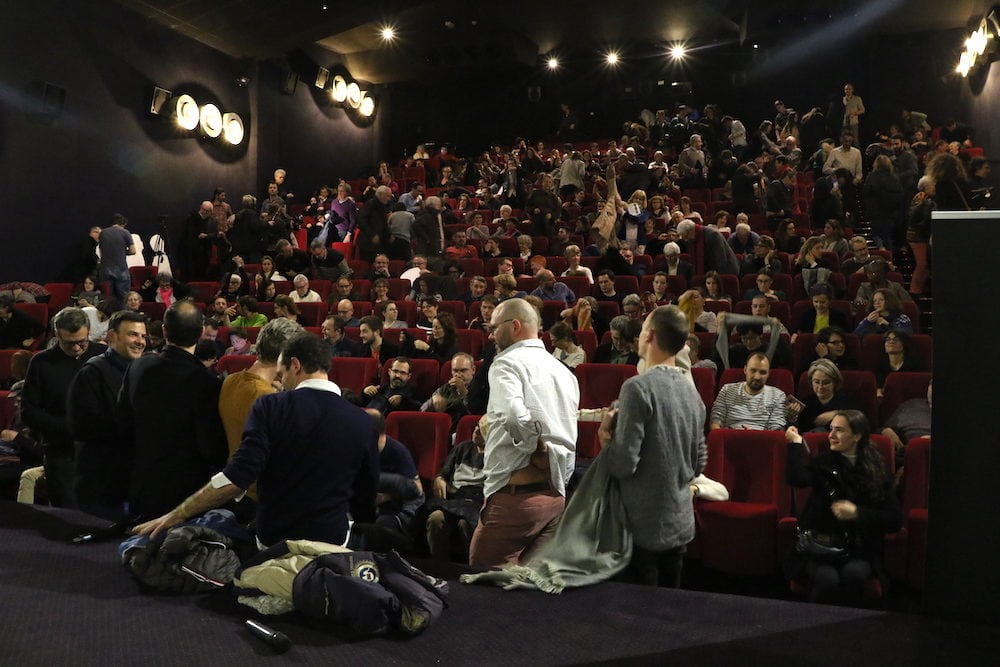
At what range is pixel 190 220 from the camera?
10508 mm

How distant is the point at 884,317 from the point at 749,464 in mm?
2486

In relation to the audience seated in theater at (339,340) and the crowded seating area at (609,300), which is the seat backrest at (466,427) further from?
the audience seated in theater at (339,340)

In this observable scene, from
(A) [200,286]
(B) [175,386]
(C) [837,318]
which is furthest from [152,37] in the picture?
(B) [175,386]

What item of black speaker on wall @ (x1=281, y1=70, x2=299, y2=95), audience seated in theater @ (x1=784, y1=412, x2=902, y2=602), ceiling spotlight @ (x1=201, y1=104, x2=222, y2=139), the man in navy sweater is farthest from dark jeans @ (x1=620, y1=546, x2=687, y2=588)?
black speaker on wall @ (x1=281, y1=70, x2=299, y2=95)

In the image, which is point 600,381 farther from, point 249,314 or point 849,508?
point 249,314

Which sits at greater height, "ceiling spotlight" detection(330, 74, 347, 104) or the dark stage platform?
"ceiling spotlight" detection(330, 74, 347, 104)

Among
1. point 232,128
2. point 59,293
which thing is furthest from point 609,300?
point 232,128

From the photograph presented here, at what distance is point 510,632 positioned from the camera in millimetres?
2064

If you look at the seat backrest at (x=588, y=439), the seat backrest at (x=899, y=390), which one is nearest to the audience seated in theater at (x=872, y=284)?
the seat backrest at (x=899, y=390)

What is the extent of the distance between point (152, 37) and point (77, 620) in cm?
1107

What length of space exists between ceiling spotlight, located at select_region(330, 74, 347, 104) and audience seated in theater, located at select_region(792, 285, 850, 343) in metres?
11.9

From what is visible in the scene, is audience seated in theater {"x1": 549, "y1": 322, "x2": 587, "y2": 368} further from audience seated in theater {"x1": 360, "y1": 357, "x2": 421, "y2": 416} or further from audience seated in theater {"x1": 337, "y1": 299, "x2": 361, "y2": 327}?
audience seated in theater {"x1": 337, "y1": 299, "x2": 361, "y2": 327}

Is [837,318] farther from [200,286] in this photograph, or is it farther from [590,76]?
[590,76]

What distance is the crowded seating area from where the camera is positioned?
12.9 feet
